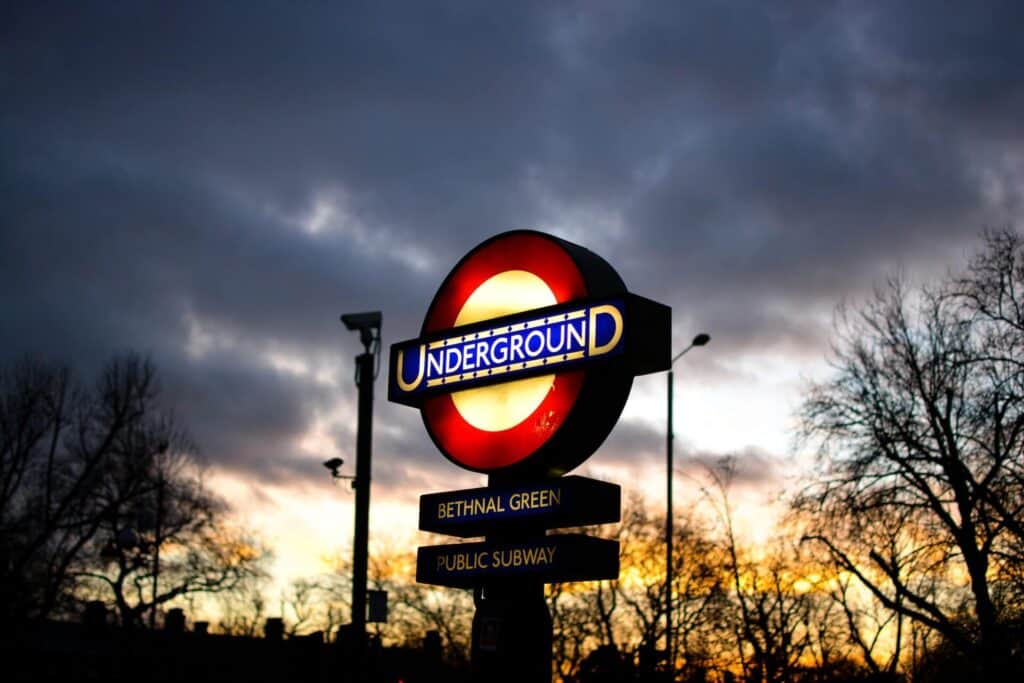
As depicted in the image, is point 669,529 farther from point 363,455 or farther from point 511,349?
point 511,349

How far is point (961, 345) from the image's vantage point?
→ 21469 millimetres

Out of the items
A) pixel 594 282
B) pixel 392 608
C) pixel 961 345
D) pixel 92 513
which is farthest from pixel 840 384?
pixel 92 513

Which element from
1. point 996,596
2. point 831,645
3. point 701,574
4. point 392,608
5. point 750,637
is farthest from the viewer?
point 392,608

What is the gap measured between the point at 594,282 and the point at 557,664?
93.0ft

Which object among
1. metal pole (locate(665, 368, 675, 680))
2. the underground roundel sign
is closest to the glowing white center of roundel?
the underground roundel sign

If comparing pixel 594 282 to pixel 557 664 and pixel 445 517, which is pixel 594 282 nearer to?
pixel 445 517

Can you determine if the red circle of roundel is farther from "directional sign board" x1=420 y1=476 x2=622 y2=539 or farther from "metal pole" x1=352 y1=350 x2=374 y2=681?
"metal pole" x1=352 y1=350 x2=374 y2=681

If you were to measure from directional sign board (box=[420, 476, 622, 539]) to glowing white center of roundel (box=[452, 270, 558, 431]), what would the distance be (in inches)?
30.5

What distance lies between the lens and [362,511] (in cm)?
1753

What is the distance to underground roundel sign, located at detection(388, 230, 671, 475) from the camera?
11.2 metres

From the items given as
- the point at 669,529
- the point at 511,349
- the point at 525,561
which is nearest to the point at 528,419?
the point at 511,349

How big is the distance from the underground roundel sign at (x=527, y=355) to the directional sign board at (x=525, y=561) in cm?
84

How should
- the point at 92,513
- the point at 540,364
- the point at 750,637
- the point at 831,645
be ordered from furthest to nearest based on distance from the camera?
the point at 92,513
the point at 831,645
the point at 750,637
the point at 540,364

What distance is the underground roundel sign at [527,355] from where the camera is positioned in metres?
11.2
